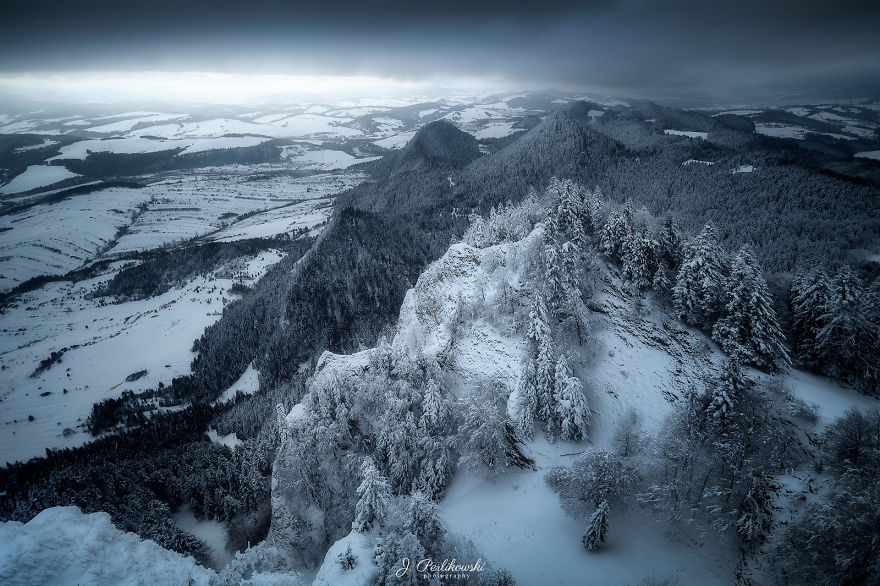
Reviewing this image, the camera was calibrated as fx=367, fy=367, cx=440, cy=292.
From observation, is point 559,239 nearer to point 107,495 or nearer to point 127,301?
point 107,495

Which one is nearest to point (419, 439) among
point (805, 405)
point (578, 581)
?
point (578, 581)

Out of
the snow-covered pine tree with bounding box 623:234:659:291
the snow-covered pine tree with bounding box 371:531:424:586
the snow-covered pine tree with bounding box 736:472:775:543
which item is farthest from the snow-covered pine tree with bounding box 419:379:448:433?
the snow-covered pine tree with bounding box 623:234:659:291

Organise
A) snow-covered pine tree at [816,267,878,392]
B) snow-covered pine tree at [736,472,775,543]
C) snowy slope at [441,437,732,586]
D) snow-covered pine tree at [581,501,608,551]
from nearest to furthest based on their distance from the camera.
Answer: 1. snow-covered pine tree at [736,472,775,543]
2. snowy slope at [441,437,732,586]
3. snow-covered pine tree at [581,501,608,551]
4. snow-covered pine tree at [816,267,878,392]

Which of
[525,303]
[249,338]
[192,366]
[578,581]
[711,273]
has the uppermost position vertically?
[711,273]

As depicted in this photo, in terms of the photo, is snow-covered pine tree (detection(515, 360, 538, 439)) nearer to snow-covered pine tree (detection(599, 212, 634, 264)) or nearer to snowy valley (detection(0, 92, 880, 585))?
snowy valley (detection(0, 92, 880, 585))

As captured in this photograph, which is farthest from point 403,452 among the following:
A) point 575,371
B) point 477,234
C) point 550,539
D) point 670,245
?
point 477,234

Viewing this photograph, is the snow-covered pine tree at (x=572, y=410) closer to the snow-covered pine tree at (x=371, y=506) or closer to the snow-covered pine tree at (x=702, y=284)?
the snow-covered pine tree at (x=371, y=506)

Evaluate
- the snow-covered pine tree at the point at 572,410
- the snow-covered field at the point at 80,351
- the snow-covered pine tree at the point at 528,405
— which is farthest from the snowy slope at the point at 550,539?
the snow-covered field at the point at 80,351
